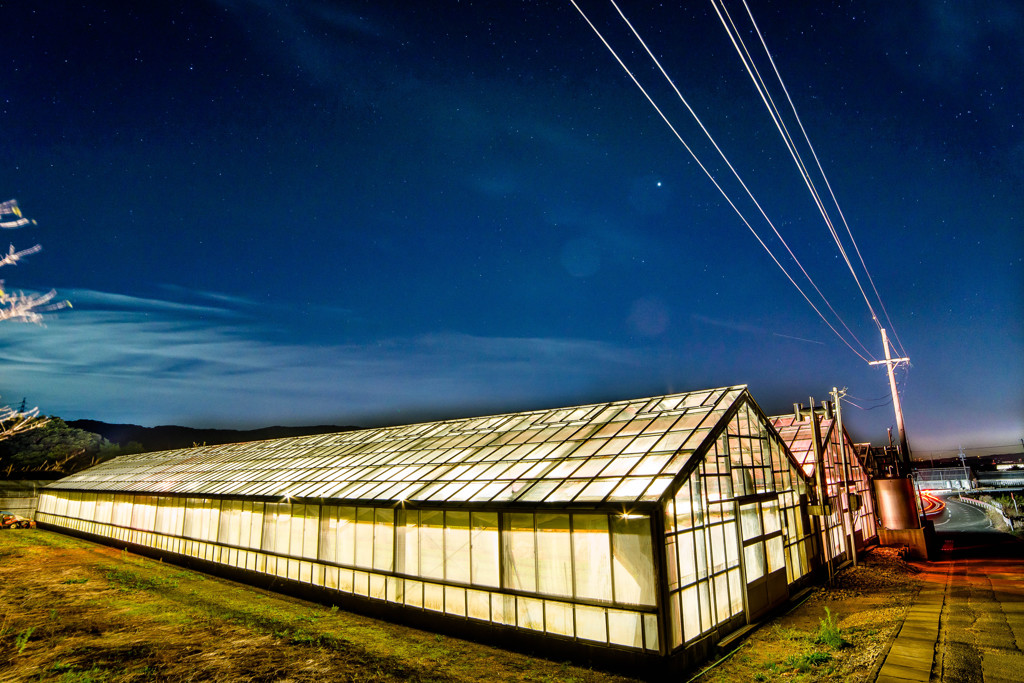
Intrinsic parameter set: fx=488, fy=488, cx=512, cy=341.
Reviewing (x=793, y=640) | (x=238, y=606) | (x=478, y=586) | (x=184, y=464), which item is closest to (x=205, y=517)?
(x=238, y=606)

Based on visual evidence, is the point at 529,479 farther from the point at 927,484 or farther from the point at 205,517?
the point at 927,484

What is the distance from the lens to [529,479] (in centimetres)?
1384

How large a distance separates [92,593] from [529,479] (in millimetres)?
17748

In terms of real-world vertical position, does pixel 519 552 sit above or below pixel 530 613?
above

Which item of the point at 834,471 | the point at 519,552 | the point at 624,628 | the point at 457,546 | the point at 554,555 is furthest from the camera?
the point at 834,471

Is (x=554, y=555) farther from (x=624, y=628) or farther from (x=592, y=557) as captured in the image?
(x=624, y=628)

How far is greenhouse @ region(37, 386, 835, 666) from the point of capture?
1099 cm

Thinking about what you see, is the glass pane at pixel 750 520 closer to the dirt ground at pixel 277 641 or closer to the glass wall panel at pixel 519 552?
the dirt ground at pixel 277 641

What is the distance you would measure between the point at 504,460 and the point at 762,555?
846 cm

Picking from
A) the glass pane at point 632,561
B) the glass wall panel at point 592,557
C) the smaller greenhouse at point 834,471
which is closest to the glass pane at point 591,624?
the glass wall panel at point 592,557

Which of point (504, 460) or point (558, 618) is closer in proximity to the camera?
point (558, 618)

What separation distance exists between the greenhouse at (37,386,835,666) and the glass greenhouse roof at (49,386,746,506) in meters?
0.08

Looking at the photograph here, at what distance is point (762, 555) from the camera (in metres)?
15.0

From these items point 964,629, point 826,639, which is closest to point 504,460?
point 826,639
